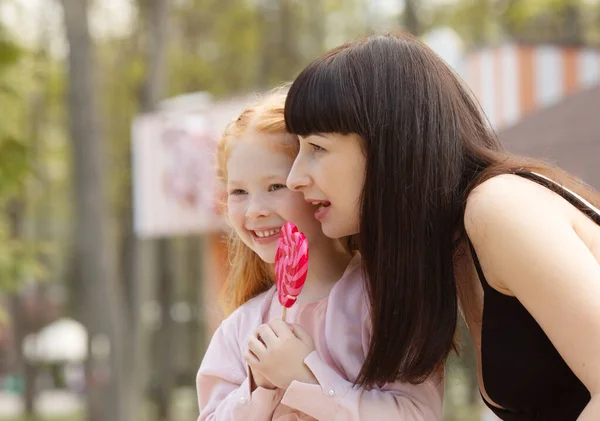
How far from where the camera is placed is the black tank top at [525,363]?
1.87 m

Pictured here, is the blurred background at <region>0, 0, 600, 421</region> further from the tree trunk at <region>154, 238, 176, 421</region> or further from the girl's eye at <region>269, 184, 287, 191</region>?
the girl's eye at <region>269, 184, 287, 191</region>

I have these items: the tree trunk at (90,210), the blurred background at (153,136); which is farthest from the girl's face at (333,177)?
the tree trunk at (90,210)

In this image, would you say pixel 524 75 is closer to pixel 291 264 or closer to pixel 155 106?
pixel 155 106

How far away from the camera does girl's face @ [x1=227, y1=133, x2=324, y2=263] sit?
7.37 ft

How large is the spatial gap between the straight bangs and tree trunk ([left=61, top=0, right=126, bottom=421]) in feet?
34.6

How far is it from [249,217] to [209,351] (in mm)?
348

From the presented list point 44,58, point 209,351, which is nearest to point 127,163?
point 44,58

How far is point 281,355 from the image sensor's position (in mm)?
2035

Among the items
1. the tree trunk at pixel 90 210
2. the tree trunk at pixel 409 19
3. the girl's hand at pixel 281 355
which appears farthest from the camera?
the tree trunk at pixel 409 19

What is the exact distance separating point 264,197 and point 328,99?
0.36 meters

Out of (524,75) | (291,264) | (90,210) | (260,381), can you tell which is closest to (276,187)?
(291,264)

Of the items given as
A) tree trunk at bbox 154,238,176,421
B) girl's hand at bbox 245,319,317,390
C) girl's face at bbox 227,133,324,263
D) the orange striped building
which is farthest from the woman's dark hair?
tree trunk at bbox 154,238,176,421

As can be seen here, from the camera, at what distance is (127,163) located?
23406 mm

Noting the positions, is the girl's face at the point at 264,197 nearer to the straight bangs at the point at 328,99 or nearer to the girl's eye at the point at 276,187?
the girl's eye at the point at 276,187
